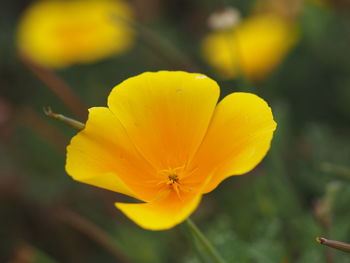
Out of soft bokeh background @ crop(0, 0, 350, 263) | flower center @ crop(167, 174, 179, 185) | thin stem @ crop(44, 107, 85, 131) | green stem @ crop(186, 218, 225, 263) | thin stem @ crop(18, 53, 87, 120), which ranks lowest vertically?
soft bokeh background @ crop(0, 0, 350, 263)

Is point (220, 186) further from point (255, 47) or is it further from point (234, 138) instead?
point (234, 138)

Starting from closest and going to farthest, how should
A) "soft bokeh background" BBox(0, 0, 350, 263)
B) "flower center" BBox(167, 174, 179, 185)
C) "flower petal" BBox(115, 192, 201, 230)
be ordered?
"flower petal" BBox(115, 192, 201, 230) → "flower center" BBox(167, 174, 179, 185) → "soft bokeh background" BBox(0, 0, 350, 263)

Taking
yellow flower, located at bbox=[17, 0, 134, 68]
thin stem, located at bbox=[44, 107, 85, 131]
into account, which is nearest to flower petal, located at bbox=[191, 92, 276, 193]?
thin stem, located at bbox=[44, 107, 85, 131]

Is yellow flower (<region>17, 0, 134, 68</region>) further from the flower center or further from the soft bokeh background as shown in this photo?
the flower center

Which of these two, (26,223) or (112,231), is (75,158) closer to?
(112,231)

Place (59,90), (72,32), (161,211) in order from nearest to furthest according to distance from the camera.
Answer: (161,211) < (59,90) < (72,32)

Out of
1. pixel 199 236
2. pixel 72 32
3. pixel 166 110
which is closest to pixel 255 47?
pixel 72 32
